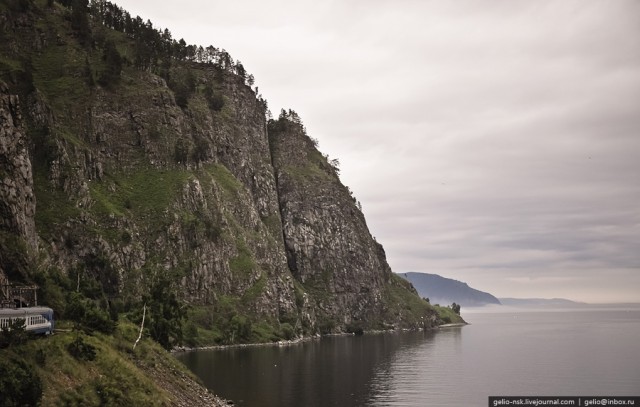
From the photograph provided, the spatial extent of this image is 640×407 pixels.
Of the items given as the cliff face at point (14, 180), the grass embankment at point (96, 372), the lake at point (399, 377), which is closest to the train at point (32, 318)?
the grass embankment at point (96, 372)

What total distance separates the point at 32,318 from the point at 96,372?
438 inches

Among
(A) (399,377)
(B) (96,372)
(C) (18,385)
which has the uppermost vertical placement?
(C) (18,385)

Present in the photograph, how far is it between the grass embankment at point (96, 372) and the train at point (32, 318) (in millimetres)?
1758

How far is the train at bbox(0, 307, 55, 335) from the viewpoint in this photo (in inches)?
2714

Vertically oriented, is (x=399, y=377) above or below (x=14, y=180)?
below

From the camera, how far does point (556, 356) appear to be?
643 ft

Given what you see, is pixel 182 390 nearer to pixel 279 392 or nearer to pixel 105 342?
pixel 105 342

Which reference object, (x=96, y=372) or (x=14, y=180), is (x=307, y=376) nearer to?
(x=96, y=372)

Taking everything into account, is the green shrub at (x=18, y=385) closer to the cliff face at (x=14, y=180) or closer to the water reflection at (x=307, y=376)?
the water reflection at (x=307, y=376)

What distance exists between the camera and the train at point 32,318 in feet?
226

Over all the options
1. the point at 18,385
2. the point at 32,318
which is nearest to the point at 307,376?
the point at 32,318

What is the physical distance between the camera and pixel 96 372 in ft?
229

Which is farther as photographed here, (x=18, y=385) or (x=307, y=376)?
(x=307, y=376)

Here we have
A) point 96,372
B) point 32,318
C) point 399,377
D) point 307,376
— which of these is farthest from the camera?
point 399,377
